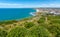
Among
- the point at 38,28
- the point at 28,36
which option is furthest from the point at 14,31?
the point at 38,28

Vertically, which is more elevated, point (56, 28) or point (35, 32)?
point (35, 32)

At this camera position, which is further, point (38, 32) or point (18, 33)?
point (38, 32)

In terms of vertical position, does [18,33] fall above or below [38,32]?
above

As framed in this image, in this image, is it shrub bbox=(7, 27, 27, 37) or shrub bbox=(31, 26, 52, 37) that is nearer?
shrub bbox=(7, 27, 27, 37)

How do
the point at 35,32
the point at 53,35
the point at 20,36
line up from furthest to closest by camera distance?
the point at 53,35 → the point at 35,32 → the point at 20,36

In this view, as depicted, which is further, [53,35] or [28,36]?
[53,35]

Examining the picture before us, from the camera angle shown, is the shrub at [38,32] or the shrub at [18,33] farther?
the shrub at [38,32]

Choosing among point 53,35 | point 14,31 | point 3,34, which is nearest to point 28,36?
point 14,31

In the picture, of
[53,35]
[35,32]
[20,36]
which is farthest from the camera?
[53,35]

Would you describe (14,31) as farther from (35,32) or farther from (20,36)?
(35,32)
